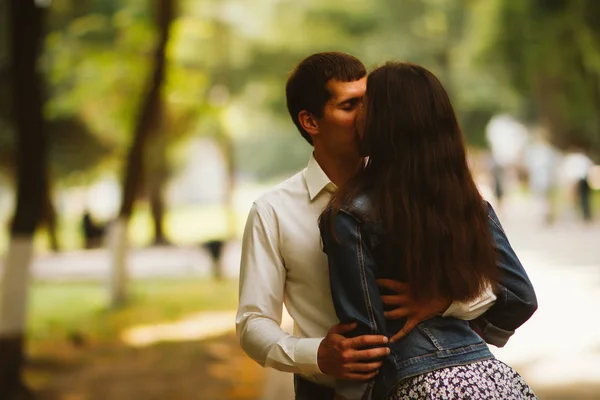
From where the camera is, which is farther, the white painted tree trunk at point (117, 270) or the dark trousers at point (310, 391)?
the white painted tree trunk at point (117, 270)

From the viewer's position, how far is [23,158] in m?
7.12

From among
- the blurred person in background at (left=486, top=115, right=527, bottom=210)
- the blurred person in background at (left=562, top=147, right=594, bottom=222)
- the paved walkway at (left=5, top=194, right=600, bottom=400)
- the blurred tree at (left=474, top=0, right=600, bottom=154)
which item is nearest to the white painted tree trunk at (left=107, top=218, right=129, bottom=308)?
the paved walkway at (left=5, top=194, right=600, bottom=400)

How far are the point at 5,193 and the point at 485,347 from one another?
49.3ft

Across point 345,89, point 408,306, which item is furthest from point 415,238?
point 345,89

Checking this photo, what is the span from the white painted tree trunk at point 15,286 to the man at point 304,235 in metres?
5.45

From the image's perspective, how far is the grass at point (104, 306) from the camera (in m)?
11.1

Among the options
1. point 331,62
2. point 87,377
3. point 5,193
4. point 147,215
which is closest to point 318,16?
point 147,215

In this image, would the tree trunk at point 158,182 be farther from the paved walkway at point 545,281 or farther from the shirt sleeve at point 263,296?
the shirt sleeve at point 263,296

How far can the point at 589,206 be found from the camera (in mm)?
16188

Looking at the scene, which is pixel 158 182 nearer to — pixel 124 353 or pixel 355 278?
pixel 124 353

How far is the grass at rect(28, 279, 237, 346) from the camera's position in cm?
1108

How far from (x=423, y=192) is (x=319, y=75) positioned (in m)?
0.49

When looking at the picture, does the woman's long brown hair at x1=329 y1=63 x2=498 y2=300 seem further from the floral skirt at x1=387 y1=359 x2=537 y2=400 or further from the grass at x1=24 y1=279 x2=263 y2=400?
the grass at x1=24 y1=279 x2=263 y2=400

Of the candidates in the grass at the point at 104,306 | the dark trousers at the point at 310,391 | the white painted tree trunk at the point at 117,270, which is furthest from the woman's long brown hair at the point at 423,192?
the white painted tree trunk at the point at 117,270
